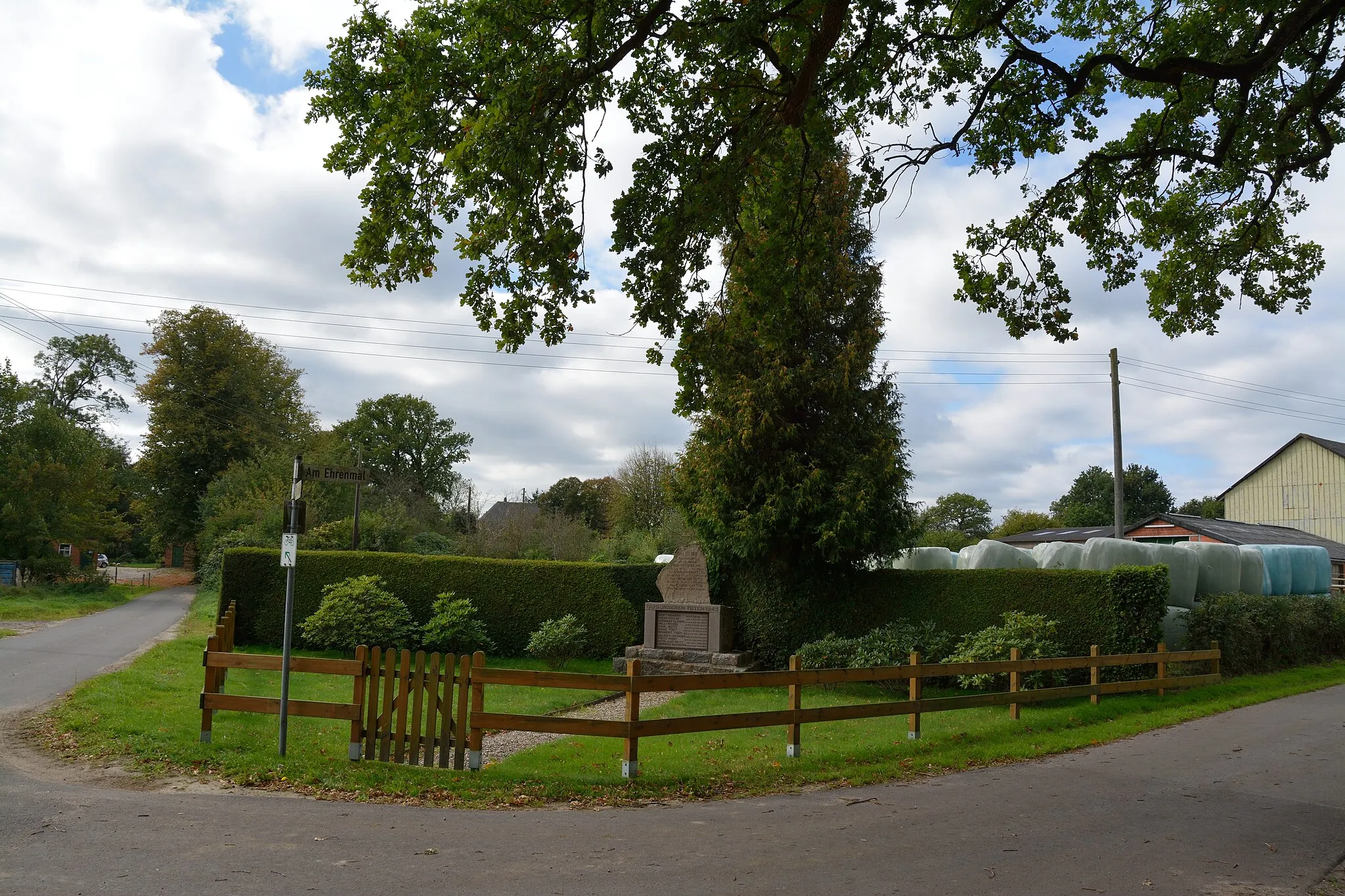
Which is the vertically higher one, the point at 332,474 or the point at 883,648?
the point at 332,474

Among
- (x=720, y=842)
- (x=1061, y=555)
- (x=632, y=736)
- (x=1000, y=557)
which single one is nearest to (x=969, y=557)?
(x=1000, y=557)

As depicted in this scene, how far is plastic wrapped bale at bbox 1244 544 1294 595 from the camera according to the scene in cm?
2189

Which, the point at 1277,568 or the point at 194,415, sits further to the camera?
the point at 194,415

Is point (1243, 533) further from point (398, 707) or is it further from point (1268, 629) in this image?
point (398, 707)

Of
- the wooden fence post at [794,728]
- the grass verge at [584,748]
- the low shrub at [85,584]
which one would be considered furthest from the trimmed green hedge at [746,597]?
the low shrub at [85,584]

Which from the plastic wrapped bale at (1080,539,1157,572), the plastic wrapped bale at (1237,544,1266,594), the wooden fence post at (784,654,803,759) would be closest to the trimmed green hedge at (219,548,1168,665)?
the plastic wrapped bale at (1080,539,1157,572)

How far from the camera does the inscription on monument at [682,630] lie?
19.7 meters

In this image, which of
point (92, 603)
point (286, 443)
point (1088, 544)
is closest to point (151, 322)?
point (286, 443)

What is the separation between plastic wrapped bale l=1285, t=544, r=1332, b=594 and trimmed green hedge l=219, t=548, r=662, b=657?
15849 mm

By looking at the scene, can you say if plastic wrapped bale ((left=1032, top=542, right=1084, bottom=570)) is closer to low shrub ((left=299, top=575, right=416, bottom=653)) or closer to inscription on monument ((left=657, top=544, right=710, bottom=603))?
inscription on monument ((left=657, top=544, right=710, bottom=603))

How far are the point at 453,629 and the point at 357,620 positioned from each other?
2016 mm

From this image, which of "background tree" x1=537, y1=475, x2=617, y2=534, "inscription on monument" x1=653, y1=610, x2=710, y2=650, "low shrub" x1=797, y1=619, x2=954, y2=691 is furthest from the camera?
"background tree" x1=537, y1=475, x2=617, y2=534

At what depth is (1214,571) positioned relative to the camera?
1908cm

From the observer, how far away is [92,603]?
1286 inches
